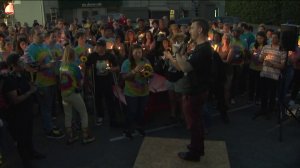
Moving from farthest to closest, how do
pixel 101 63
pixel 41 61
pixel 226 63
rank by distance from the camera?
pixel 226 63
pixel 101 63
pixel 41 61

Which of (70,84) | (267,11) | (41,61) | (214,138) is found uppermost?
Result: (267,11)

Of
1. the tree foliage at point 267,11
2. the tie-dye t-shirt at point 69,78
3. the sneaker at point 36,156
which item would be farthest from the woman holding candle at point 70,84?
the tree foliage at point 267,11

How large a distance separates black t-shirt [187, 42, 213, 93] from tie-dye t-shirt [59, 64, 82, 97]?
236 cm

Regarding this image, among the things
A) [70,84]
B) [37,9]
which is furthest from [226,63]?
[37,9]

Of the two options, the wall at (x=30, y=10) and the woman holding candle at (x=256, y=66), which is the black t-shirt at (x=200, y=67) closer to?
the woman holding candle at (x=256, y=66)

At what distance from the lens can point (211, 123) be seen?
7906mm

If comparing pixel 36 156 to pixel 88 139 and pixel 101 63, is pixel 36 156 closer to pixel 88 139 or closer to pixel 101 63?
pixel 88 139

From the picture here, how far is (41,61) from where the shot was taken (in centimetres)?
686

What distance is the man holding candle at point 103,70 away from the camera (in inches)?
294

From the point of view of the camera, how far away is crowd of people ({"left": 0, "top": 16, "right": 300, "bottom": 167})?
527cm

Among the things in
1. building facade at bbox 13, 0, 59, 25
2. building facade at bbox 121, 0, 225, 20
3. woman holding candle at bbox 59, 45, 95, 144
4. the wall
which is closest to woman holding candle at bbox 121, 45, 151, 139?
woman holding candle at bbox 59, 45, 95, 144

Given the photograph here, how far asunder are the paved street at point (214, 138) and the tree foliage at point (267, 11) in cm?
2359

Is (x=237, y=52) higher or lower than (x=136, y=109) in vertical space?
higher

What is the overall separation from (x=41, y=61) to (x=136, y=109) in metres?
2.12
